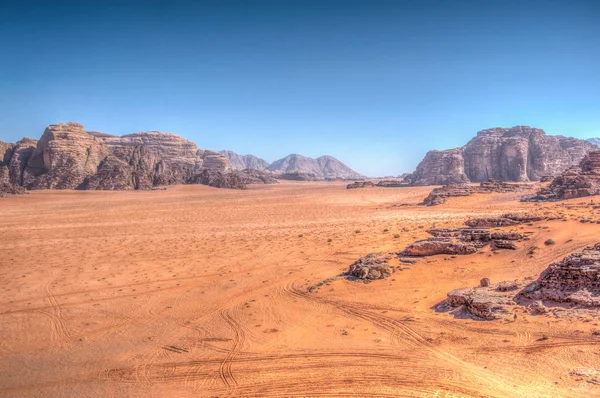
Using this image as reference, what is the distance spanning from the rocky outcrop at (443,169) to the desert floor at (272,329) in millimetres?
64057

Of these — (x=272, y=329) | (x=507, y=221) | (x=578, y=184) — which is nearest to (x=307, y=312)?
(x=272, y=329)

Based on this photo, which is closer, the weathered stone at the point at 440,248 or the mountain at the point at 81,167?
the weathered stone at the point at 440,248

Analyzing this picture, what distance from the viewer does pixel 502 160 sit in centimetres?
7781

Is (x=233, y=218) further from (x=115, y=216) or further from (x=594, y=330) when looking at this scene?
(x=594, y=330)

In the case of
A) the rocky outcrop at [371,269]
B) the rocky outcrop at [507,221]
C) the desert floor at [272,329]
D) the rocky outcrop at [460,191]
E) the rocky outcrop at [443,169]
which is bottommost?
the desert floor at [272,329]

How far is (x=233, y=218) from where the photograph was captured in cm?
3075

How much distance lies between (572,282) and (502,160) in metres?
80.6

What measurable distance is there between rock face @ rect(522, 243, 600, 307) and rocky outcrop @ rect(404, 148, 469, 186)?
70103mm

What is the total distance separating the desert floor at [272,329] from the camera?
6012mm

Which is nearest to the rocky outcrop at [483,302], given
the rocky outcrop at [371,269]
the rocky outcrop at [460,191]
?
the rocky outcrop at [371,269]

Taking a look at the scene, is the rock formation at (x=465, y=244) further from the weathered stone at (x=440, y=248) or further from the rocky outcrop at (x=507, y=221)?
the rocky outcrop at (x=507, y=221)

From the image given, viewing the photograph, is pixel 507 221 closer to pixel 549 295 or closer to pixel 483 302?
pixel 549 295

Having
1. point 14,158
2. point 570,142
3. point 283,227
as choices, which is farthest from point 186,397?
point 570,142

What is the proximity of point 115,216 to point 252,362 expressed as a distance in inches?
1190
